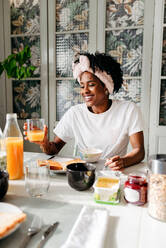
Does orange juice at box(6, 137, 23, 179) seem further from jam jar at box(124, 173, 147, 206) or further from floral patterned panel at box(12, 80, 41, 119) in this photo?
floral patterned panel at box(12, 80, 41, 119)

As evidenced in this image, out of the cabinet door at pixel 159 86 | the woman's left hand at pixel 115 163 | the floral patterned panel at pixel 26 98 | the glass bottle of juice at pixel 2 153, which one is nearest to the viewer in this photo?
the glass bottle of juice at pixel 2 153

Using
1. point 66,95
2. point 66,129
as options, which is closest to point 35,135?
point 66,129

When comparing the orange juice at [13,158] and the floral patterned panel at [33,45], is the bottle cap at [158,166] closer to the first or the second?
the orange juice at [13,158]

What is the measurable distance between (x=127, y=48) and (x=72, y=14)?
2.50 feet

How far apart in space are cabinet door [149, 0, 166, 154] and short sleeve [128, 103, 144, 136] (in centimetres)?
86

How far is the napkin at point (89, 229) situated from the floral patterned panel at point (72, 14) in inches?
90.4

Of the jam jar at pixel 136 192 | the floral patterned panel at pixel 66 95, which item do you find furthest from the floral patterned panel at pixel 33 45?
the jam jar at pixel 136 192

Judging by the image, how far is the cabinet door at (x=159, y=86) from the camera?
7.39 feet

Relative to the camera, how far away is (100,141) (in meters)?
1.64

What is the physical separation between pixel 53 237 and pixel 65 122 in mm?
1193

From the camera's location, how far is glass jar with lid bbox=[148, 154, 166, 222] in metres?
0.67

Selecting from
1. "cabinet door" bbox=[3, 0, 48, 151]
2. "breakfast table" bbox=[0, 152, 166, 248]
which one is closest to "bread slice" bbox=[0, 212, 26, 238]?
"breakfast table" bbox=[0, 152, 166, 248]

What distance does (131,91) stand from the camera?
2.46 metres

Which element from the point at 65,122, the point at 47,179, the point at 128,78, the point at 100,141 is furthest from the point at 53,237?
the point at 128,78
